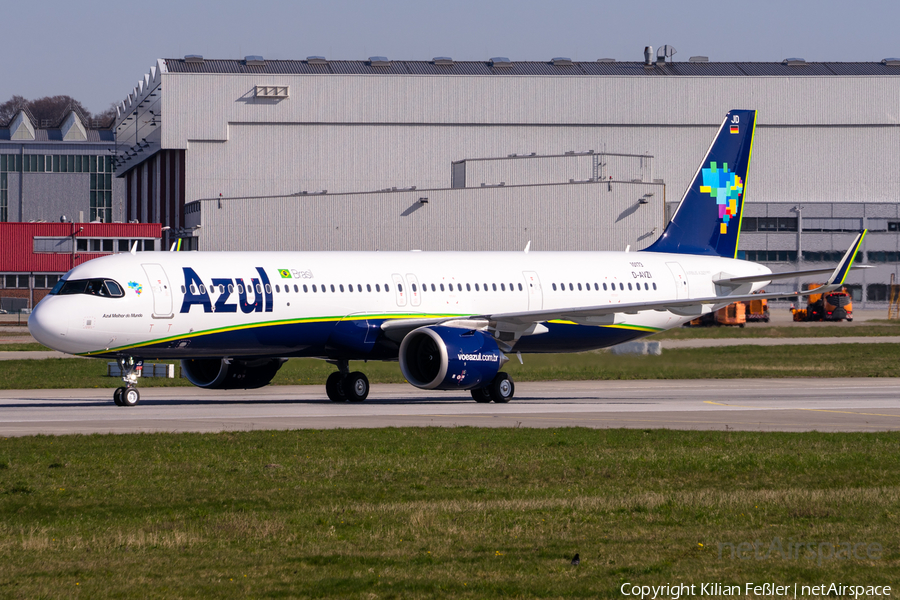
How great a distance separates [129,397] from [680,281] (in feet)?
62.2

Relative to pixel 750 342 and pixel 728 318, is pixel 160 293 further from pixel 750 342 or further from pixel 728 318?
pixel 728 318

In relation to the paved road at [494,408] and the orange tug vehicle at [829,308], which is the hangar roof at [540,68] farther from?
the paved road at [494,408]

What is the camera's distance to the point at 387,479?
1825 cm

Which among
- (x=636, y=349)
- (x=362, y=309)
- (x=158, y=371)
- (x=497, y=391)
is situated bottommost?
(x=158, y=371)

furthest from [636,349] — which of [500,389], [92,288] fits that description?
[92,288]

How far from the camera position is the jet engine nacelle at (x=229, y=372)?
35.0 metres

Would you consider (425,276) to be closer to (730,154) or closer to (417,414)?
(417,414)

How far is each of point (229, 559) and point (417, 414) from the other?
679 inches

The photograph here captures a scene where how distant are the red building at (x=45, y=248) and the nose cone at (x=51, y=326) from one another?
72033 mm

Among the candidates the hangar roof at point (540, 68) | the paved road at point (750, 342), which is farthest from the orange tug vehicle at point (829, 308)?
the hangar roof at point (540, 68)

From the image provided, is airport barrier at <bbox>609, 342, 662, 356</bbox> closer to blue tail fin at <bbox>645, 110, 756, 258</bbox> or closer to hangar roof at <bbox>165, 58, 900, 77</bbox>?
blue tail fin at <bbox>645, 110, 756, 258</bbox>

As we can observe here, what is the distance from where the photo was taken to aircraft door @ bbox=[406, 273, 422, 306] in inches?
1371

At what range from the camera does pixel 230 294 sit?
31797 mm

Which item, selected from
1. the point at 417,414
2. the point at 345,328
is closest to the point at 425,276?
the point at 345,328
